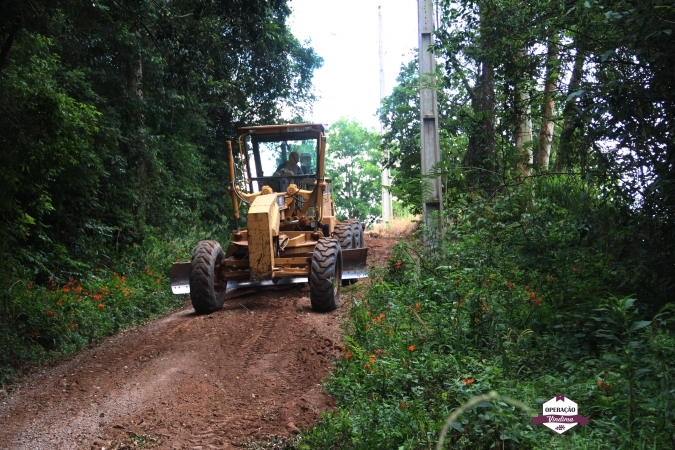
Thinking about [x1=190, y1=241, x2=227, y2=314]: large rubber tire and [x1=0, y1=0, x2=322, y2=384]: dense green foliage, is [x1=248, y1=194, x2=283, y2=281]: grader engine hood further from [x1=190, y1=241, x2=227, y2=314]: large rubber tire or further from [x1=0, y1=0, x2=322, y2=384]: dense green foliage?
[x1=0, y1=0, x2=322, y2=384]: dense green foliage

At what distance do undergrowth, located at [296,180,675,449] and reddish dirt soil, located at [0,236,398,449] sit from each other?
1.75ft

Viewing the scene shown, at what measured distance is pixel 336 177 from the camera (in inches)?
2222

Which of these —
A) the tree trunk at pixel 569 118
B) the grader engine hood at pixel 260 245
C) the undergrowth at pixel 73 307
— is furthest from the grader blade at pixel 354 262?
the tree trunk at pixel 569 118

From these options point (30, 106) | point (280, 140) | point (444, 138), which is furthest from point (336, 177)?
point (30, 106)

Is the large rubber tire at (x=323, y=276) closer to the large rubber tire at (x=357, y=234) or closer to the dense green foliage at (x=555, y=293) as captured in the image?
the dense green foliage at (x=555, y=293)

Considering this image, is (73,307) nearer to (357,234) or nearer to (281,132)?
(281,132)

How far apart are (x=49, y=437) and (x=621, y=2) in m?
6.14

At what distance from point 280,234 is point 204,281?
5.23 feet

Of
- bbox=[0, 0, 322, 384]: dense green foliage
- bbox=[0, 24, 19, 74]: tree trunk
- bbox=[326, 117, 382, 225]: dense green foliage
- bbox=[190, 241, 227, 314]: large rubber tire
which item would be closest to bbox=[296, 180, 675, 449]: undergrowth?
bbox=[190, 241, 227, 314]: large rubber tire

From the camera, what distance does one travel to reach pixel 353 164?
189ft

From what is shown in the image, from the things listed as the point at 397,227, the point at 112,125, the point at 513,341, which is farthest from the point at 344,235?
the point at 397,227

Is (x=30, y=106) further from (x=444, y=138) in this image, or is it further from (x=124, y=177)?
(x=444, y=138)

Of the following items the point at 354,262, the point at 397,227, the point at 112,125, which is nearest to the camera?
the point at 354,262

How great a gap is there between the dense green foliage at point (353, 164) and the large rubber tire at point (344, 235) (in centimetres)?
4227
